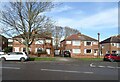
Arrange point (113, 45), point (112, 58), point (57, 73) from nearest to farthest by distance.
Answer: point (57, 73)
point (112, 58)
point (113, 45)

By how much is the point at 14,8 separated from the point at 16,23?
300cm

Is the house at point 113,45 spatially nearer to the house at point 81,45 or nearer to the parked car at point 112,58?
the house at point 81,45

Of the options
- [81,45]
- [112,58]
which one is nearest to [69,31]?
[81,45]

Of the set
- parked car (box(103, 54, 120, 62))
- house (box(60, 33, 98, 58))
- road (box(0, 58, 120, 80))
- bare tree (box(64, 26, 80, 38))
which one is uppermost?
bare tree (box(64, 26, 80, 38))

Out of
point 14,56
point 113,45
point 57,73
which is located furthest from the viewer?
point 113,45

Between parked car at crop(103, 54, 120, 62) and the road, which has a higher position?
parked car at crop(103, 54, 120, 62)

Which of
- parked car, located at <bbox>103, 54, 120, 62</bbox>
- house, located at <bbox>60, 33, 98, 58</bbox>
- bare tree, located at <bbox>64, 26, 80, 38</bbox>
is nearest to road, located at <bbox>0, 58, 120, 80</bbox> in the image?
parked car, located at <bbox>103, 54, 120, 62</bbox>

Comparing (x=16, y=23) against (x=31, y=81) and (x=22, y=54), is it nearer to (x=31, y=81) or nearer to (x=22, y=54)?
(x=22, y=54)

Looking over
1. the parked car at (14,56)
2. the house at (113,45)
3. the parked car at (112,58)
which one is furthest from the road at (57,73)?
the house at (113,45)

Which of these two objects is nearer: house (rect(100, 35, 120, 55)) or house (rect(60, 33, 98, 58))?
house (rect(60, 33, 98, 58))

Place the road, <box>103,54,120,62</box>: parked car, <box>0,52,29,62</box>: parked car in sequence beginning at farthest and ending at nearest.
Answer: <box>103,54,120,62</box>: parked car
<box>0,52,29,62</box>: parked car
the road

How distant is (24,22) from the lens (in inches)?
1881

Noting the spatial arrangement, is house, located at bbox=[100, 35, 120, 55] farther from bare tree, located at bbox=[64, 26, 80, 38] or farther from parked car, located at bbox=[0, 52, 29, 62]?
parked car, located at bbox=[0, 52, 29, 62]

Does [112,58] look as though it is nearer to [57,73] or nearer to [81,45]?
[57,73]
